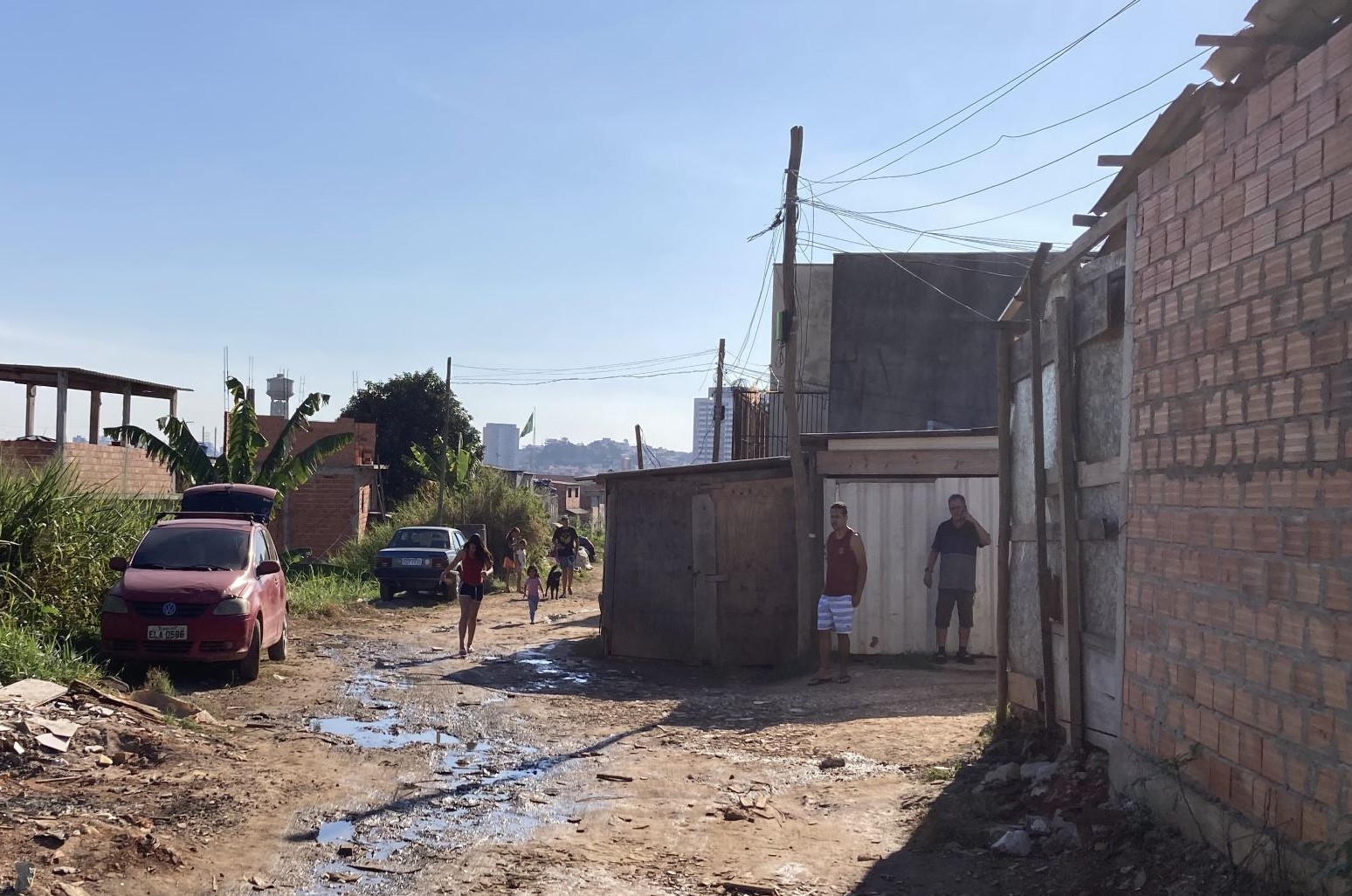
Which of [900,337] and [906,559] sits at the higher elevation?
[900,337]

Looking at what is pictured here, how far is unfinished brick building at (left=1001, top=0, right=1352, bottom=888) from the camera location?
4.21 metres

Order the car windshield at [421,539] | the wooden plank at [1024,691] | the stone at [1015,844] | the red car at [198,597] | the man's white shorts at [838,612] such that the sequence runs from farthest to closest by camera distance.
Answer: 1. the car windshield at [421,539]
2. the man's white shorts at [838,612]
3. the red car at [198,597]
4. the wooden plank at [1024,691]
5. the stone at [1015,844]

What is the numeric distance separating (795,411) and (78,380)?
16336 mm

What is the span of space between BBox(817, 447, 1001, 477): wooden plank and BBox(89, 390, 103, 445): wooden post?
17.9m

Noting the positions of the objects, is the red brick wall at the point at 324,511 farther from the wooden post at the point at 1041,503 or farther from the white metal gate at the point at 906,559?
the wooden post at the point at 1041,503

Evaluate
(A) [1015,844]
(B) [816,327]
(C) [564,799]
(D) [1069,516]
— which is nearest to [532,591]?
(B) [816,327]

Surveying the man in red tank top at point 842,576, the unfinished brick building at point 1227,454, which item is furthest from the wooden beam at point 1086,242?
the man in red tank top at point 842,576

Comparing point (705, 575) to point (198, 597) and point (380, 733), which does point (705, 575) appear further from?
point (198, 597)

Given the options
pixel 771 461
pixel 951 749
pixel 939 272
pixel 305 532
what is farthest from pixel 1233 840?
pixel 305 532

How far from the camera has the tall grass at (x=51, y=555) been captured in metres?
12.1

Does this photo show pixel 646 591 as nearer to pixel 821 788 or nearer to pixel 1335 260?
pixel 821 788

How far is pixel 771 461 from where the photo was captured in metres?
14.4

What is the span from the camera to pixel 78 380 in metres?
24.1

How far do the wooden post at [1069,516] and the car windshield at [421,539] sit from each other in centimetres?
2057
